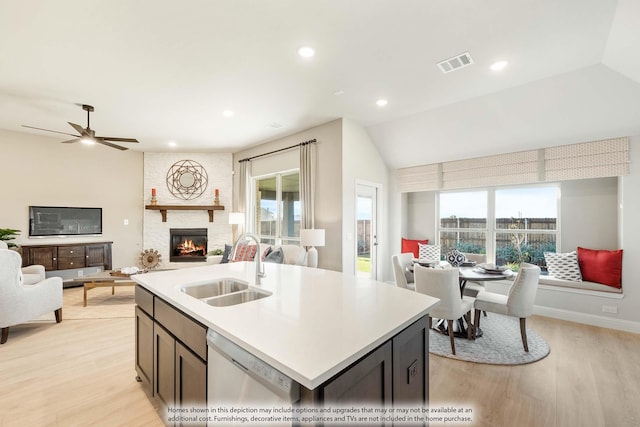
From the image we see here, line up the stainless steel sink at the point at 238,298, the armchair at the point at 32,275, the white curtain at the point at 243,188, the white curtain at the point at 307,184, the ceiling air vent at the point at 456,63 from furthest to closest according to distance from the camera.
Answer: the white curtain at the point at 243,188 → the white curtain at the point at 307,184 → the armchair at the point at 32,275 → the ceiling air vent at the point at 456,63 → the stainless steel sink at the point at 238,298

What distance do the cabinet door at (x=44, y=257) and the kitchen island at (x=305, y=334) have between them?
4776 mm

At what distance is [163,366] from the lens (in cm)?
176

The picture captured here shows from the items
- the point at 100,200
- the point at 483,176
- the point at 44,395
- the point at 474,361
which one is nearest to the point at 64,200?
the point at 100,200

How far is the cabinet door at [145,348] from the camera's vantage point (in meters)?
1.95

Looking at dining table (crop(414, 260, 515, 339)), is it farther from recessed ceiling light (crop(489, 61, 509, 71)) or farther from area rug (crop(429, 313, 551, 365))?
recessed ceiling light (crop(489, 61, 509, 71))

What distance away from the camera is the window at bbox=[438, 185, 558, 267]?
4.53 meters

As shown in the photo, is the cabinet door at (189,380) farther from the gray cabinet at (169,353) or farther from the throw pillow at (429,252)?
the throw pillow at (429,252)

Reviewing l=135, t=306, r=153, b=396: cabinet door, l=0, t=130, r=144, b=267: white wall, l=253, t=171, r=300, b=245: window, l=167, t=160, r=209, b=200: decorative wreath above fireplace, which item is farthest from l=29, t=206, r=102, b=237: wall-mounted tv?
l=135, t=306, r=153, b=396: cabinet door

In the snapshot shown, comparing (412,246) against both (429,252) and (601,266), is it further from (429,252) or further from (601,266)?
(601,266)

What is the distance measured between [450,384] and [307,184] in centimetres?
351

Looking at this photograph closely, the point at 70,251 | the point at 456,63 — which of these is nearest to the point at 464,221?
the point at 456,63

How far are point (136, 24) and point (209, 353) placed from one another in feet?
8.87

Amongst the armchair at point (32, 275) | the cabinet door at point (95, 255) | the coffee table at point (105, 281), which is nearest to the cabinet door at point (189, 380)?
the coffee table at point (105, 281)

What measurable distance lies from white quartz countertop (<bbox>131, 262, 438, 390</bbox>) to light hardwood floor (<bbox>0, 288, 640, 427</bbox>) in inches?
39.7
